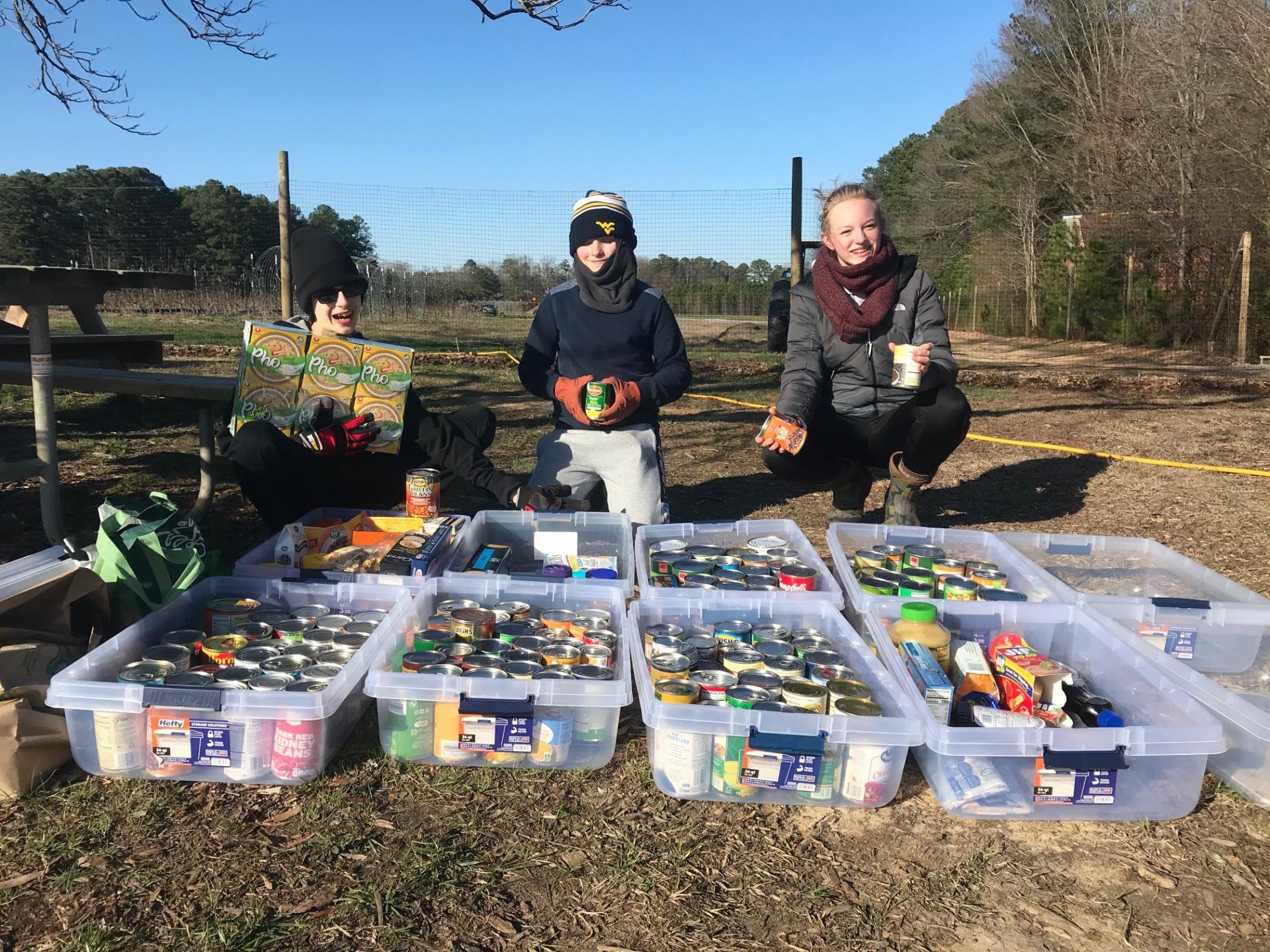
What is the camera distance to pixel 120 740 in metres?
1.90

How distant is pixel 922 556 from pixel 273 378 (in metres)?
2.32

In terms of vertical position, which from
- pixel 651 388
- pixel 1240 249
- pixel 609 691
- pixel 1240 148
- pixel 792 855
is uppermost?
pixel 1240 148

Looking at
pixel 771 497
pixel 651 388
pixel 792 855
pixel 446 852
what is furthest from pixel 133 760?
pixel 771 497

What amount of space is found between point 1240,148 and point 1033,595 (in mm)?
15915

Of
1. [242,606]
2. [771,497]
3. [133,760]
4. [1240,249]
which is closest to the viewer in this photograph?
[133,760]

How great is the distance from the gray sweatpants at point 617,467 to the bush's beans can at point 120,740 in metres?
1.87

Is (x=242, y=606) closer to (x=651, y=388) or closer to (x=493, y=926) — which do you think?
(x=493, y=926)

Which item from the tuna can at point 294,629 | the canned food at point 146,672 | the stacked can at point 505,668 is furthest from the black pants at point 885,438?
the canned food at point 146,672

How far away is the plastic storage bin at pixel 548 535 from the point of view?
10.2 ft

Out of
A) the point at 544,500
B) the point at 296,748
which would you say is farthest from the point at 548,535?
the point at 296,748

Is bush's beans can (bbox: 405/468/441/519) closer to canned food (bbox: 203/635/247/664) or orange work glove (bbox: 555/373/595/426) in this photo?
orange work glove (bbox: 555/373/595/426)

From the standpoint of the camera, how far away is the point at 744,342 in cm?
1401

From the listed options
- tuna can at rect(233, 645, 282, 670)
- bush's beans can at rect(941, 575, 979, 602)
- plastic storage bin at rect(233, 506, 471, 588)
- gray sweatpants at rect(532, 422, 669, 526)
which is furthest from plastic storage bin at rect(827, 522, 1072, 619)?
tuna can at rect(233, 645, 282, 670)

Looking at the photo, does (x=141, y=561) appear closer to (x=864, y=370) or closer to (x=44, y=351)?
(x=44, y=351)
